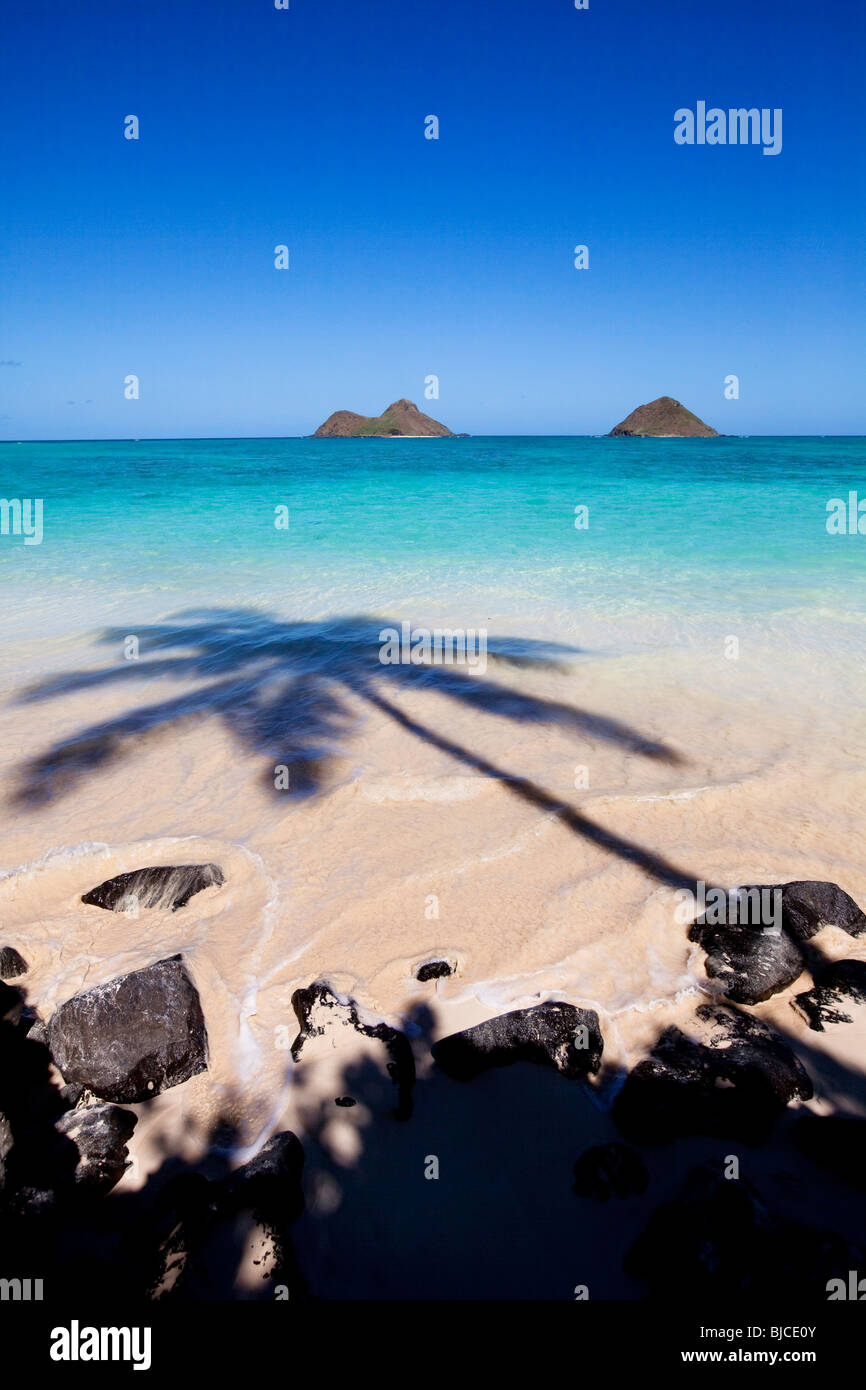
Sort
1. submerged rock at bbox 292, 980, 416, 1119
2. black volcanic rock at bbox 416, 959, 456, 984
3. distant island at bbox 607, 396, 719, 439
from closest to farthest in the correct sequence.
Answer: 1. submerged rock at bbox 292, 980, 416, 1119
2. black volcanic rock at bbox 416, 959, 456, 984
3. distant island at bbox 607, 396, 719, 439

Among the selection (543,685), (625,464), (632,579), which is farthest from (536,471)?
(543,685)

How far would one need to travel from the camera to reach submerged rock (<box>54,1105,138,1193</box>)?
3.03m

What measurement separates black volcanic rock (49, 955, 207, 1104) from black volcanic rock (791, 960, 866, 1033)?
3.25m

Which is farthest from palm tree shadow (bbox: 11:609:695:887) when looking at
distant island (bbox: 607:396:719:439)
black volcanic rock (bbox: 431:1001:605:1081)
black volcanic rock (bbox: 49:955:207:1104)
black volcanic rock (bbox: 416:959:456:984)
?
distant island (bbox: 607:396:719:439)

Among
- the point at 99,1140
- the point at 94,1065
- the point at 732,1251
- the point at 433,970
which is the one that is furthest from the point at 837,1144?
the point at 94,1065

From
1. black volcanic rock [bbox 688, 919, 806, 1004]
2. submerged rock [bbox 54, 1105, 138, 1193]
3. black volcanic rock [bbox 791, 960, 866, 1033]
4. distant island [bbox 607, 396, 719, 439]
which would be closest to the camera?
submerged rock [bbox 54, 1105, 138, 1193]

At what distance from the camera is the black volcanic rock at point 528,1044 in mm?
3469

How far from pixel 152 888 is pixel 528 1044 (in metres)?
2.79

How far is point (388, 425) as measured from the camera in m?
177

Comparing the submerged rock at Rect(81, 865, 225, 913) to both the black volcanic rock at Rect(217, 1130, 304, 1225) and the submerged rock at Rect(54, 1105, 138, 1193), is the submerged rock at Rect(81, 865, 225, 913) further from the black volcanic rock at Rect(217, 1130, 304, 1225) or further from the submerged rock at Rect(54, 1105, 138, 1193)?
the black volcanic rock at Rect(217, 1130, 304, 1225)

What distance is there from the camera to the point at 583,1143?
315 cm
